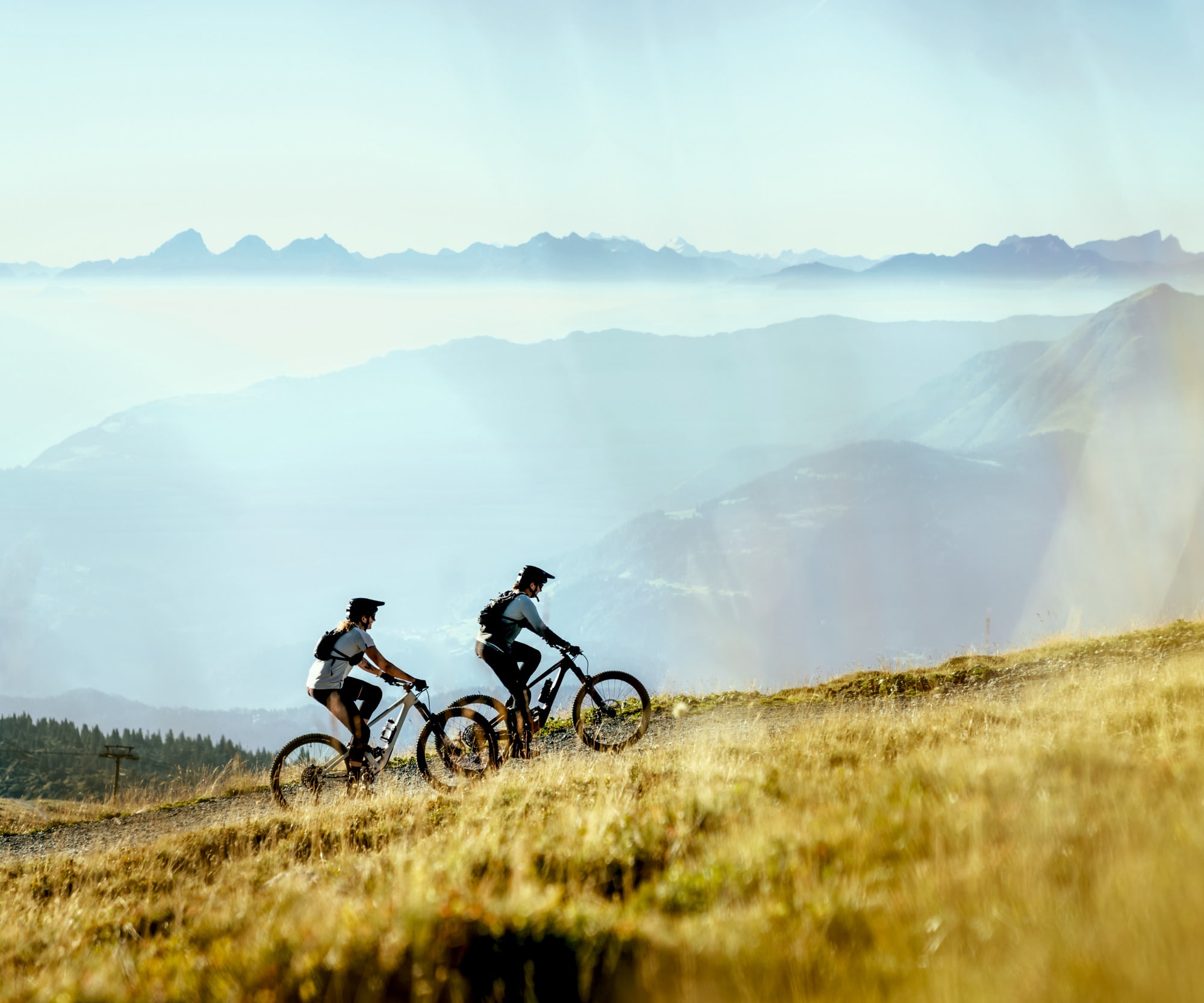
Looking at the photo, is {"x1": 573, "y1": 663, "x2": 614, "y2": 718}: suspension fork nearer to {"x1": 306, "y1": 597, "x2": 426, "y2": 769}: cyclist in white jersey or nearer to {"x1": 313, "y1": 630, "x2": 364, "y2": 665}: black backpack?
{"x1": 306, "y1": 597, "x2": 426, "y2": 769}: cyclist in white jersey

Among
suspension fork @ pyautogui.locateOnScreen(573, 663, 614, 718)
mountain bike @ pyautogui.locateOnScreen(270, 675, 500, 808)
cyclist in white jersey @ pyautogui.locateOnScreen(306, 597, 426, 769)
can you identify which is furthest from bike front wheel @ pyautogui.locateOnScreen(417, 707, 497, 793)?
suspension fork @ pyautogui.locateOnScreen(573, 663, 614, 718)

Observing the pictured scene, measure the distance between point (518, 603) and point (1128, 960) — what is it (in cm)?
909

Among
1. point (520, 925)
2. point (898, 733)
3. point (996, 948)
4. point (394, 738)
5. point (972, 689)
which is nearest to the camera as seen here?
point (996, 948)

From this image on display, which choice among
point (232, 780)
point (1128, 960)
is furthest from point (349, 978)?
point (232, 780)

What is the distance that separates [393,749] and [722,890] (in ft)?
24.6

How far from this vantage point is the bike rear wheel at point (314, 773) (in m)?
11.6

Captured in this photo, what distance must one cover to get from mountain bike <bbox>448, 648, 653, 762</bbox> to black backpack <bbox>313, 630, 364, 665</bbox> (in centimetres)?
178

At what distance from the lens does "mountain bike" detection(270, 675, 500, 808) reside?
11.6m

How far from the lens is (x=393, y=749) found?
1159 cm

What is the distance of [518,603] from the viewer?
464 inches

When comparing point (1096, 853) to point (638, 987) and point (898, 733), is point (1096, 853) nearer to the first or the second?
point (638, 987)

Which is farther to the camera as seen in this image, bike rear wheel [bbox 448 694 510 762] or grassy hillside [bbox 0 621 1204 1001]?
bike rear wheel [bbox 448 694 510 762]

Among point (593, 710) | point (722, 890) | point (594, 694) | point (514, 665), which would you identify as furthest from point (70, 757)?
point (722, 890)

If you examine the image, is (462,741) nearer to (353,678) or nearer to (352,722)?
(352,722)
